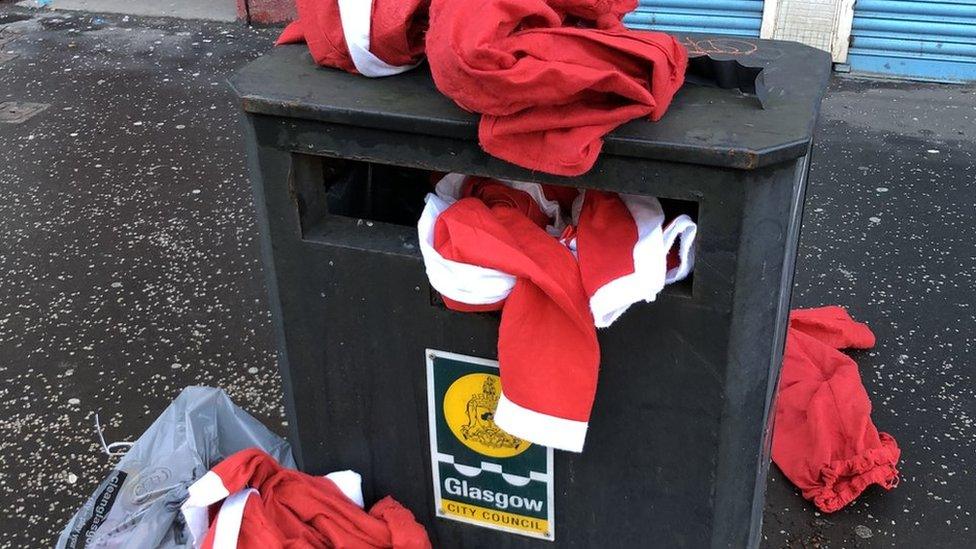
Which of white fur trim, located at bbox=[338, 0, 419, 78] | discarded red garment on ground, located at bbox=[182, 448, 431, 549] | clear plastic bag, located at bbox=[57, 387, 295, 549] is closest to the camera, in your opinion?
white fur trim, located at bbox=[338, 0, 419, 78]

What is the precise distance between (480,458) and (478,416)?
0.28 ft

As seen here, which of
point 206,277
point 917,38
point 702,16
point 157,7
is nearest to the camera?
point 206,277

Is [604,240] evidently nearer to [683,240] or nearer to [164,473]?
[683,240]

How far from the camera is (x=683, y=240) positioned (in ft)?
4.43

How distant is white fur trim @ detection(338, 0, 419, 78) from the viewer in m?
1.45

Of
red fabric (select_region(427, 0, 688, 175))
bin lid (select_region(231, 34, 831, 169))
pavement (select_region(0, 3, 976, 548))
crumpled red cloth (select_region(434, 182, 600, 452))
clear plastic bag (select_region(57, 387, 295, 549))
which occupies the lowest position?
pavement (select_region(0, 3, 976, 548))

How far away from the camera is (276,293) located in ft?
5.37

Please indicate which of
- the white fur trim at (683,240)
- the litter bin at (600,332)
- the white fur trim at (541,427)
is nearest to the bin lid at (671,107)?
the litter bin at (600,332)

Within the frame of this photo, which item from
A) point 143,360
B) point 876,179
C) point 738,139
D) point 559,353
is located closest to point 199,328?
point 143,360

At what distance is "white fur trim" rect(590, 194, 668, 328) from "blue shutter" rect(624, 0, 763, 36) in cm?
401

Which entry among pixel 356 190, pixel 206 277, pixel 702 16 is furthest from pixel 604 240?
pixel 702 16

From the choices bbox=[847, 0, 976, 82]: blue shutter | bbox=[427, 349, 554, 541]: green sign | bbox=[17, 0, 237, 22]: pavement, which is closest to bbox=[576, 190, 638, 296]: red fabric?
bbox=[427, 349, 554, 541]: green sign

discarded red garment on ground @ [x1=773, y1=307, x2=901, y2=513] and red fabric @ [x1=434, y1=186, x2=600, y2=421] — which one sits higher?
red fabric @ [x1=434, y1=186, x2=600, y2=421]

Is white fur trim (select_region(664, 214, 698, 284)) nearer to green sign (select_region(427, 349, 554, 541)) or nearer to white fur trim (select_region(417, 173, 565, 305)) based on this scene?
white fur trim (select_region(417, 173, 565, 305))
